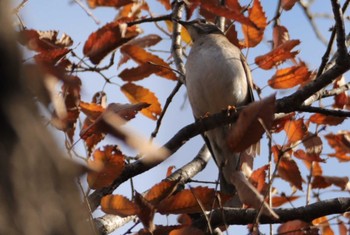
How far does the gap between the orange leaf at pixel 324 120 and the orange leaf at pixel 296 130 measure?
40cm

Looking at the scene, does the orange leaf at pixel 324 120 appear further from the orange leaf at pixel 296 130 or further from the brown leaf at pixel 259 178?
the brown leaf at pixel 259 178

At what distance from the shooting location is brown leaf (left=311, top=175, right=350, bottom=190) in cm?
474

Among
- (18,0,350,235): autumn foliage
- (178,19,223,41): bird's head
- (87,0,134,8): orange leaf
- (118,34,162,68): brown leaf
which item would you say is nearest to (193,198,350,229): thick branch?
(18,0,350,235): autumn foliage

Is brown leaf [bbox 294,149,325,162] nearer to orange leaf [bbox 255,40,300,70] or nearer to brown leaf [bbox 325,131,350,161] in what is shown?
orange leaf [bbox 255,40,300,70]

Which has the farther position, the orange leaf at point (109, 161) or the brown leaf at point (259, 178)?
the brown leaf at point (259, 178)

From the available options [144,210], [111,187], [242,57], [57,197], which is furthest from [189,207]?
[242,57]

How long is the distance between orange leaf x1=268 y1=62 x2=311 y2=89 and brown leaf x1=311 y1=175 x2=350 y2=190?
779 millimetres

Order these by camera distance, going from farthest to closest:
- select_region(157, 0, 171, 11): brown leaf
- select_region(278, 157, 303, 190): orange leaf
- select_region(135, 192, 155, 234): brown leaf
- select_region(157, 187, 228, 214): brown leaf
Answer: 1. select_region(157, 0, 171, 11): brown leaf
2. select_region(278, 157, 303, 190): orange leaf
3. select_region(157, 187, 228, 214): brown leaf
4. select_region(135, 192, 155, 234): brown leaf

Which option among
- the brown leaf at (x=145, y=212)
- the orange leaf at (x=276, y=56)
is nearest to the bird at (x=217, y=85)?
the orange leaf at (x=276, y=56)

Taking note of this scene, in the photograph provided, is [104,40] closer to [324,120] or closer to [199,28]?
[324,120]

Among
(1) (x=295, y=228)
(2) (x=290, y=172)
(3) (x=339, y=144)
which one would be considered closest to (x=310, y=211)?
(1) (x=295, y=228)

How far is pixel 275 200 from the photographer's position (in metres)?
4.58

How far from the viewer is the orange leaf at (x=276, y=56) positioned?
4.35 metres

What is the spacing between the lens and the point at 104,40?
3543 millimetres
